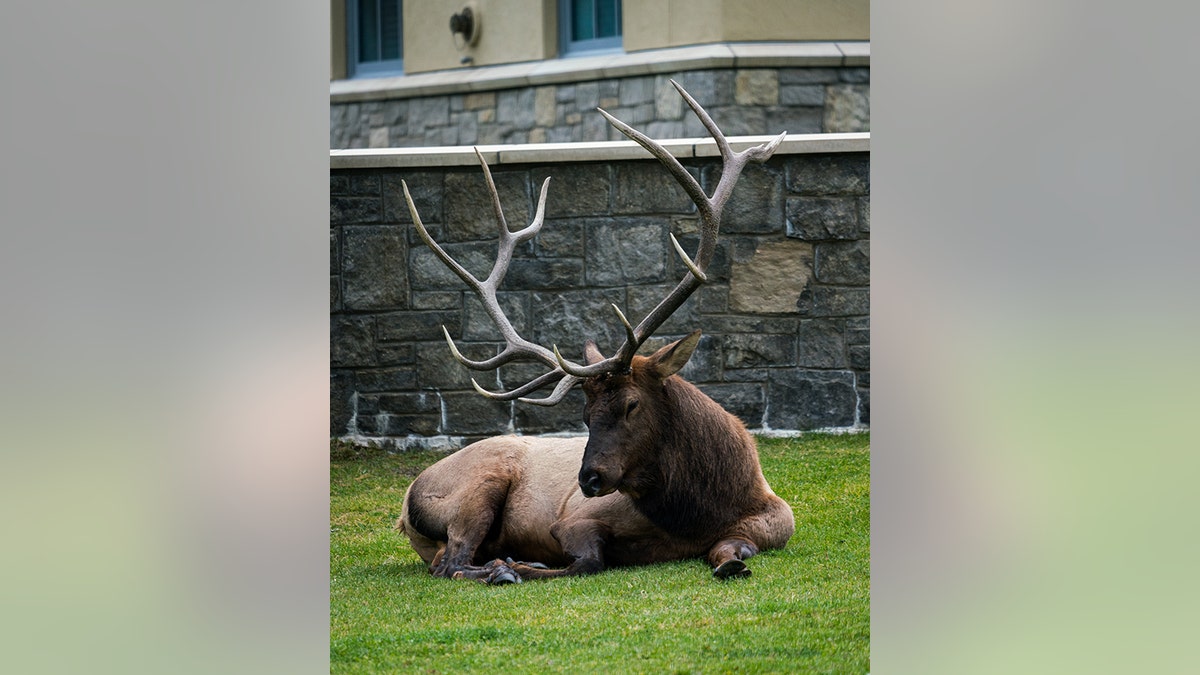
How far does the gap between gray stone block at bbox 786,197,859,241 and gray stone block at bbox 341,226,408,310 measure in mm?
2624

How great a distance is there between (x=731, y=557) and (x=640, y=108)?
27.8 ft

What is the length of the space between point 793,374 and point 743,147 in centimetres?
151

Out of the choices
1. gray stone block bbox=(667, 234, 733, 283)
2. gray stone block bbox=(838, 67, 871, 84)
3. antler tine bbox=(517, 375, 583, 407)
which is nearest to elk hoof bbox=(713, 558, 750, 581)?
antler tine bbox=(517, 375, 583, 407)

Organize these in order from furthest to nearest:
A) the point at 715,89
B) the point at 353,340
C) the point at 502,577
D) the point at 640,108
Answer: the point at 640,108 → the point at 715,89 → the point at 353,340 → the point at 502,577

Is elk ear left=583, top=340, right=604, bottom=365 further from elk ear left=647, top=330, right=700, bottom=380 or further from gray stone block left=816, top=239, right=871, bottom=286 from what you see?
gray stone block left=816, top=239, right=871, bottom=286

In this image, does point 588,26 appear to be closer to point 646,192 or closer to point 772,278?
point 646,192

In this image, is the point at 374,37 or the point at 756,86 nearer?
the point at 756,86

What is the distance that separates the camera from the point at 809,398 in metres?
8.61

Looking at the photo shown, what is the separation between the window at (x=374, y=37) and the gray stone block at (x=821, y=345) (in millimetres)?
8979

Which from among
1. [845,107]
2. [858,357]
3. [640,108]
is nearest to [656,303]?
[858,357]

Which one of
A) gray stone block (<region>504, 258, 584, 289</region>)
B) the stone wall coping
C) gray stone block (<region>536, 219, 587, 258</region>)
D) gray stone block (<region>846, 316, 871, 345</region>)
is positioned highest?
the stone wall coping

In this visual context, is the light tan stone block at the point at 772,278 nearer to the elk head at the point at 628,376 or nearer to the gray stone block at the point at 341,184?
the gray stone block at the point at 341,184

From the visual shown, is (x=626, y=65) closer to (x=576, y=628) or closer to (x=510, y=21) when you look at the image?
(x=510, y=21)

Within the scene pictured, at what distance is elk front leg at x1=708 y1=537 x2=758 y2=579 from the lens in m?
5.20
